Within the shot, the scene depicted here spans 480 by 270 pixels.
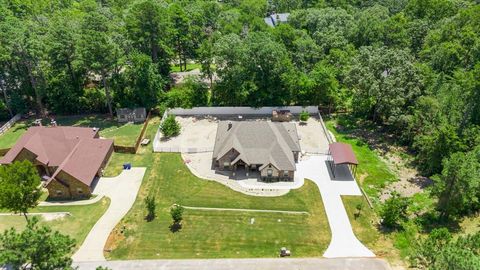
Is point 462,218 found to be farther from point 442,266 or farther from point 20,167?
point 20,167

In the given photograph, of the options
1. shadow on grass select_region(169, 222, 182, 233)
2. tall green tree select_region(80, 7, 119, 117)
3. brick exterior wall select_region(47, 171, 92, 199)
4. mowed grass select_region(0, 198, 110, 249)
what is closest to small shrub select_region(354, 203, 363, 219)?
shadow on grass select_region(169, 222, 182, 233)

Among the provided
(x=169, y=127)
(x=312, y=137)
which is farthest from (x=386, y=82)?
(x=169, y=127)

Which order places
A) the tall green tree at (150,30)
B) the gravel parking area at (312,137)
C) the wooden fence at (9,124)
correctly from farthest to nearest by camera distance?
1. the tall green tree at (150,30)
2. the wooden fence at (9,124)
3. the gravel parking area at (312,137)

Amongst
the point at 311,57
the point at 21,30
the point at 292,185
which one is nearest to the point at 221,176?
the point at 292,185

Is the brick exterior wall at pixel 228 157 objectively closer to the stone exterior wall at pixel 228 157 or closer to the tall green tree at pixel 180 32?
the stone exterior wall at pixel 228 157

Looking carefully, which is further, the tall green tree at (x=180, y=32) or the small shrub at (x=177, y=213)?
the tall green tree at (x=180, y=32)

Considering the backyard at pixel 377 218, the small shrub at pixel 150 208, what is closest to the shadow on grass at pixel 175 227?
the small shrub at pixel 150 208
